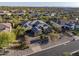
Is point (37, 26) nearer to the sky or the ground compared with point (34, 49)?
nearer to the sky

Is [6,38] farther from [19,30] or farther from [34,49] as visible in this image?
[34,49]

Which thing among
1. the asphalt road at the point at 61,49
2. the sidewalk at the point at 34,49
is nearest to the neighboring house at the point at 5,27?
Result: the sidewalk at the point at 34,49

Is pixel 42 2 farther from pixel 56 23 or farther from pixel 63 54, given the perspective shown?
pixel 63 54

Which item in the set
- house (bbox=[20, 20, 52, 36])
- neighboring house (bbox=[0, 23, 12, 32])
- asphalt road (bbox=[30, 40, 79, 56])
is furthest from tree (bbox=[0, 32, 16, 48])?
asphalt road (bbox=[30, 40, 79, 56])

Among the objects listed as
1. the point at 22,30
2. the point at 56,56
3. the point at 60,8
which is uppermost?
the point at 60,8

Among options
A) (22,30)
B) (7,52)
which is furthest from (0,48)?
(22,30)

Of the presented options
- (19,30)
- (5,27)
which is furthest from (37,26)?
(5,27)
